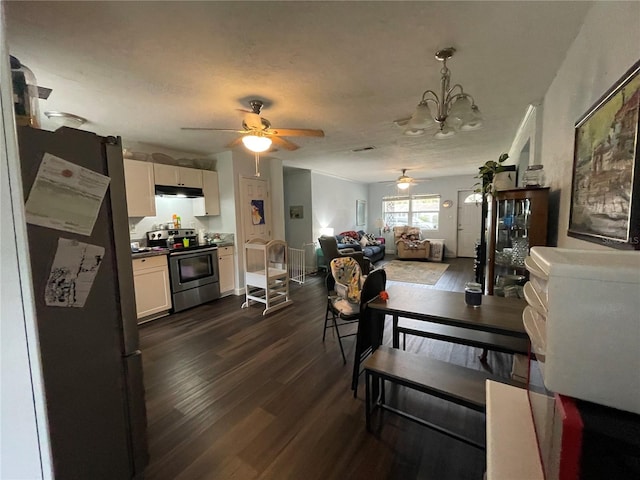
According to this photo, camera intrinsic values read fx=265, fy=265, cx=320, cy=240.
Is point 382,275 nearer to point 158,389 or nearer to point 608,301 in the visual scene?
point 608,301

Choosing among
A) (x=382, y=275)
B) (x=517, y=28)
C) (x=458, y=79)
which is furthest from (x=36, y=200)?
(x=458, y=79)

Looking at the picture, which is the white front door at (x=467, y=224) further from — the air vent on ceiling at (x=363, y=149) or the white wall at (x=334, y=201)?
the air vent on ceiling at (x=363, y=149)

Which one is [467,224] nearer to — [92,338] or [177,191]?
[177,191]

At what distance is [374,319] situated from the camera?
2.12 meters

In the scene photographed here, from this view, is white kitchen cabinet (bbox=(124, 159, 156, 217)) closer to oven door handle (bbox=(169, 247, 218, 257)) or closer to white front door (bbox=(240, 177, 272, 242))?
oven door handle (bbox=(169, 247, 218, 257))

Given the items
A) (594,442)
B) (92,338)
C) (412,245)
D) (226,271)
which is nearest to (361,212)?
(412,245)

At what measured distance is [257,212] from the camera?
16.0ft

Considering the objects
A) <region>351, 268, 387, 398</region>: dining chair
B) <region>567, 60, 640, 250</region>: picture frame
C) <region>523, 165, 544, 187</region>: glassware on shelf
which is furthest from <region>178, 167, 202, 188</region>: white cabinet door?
<region>567, 60, 640, 250</region>: picture frame

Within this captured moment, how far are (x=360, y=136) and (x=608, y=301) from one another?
137 inches

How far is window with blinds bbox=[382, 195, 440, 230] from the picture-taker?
8.29 metres

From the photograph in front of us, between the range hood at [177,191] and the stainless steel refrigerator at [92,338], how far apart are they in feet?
9.53

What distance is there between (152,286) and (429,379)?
3435 mm

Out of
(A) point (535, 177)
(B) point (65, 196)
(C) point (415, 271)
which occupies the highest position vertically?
(A) point (535, 177)

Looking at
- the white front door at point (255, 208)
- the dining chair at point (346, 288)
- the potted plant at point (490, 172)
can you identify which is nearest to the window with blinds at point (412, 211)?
the white front door at point (255, 208)
